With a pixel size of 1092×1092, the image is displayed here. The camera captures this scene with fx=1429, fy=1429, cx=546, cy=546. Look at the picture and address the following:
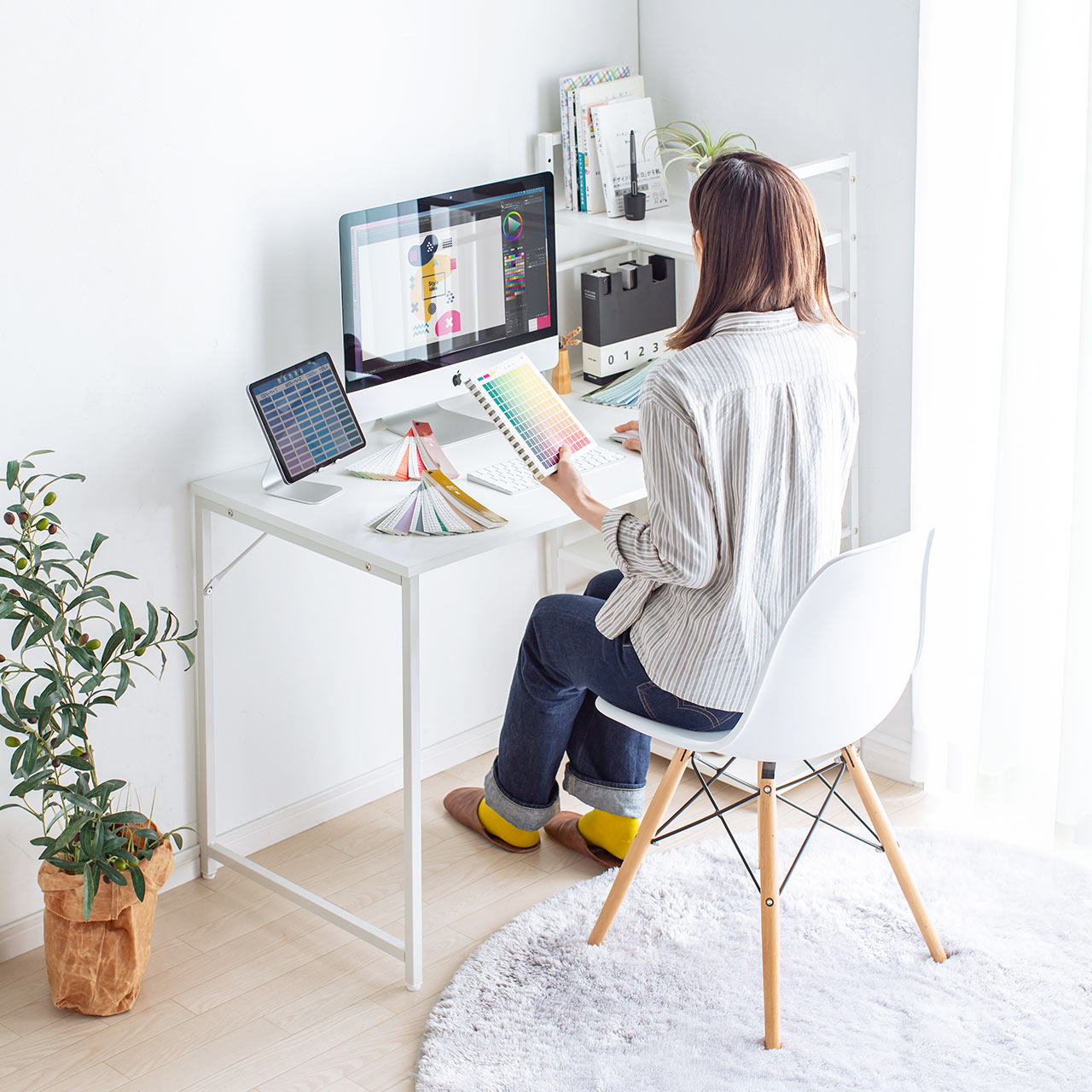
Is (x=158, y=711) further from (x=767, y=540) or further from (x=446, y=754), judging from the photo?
(x=767, y=540)

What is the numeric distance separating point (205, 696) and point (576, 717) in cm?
64

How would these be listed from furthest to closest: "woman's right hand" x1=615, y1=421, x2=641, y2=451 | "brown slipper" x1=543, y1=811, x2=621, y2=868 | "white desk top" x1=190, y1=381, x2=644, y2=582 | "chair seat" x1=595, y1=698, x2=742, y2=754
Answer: "brown slipper" x1=543, y1=811, x2=621, y2=868, "woman's right hand" x1=615, y1=421, x2=641, y2=451, "white desk top" x1=190, y1=381, x2=644, y2=582, "chair seat" x1=595, y1=698, x2=742, y2=754

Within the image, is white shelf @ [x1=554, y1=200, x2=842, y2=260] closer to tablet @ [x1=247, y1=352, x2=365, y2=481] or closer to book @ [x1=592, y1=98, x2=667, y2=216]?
book @ [x1=592, y1=98, x2=667, y2=216]

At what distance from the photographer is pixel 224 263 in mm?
2332

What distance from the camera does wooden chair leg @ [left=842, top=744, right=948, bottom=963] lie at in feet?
6.97

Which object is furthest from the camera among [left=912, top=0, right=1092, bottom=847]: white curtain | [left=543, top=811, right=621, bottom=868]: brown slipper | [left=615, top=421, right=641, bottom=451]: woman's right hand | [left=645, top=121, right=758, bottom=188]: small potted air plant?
[left=645, top=121, right=758, bottom=188]: small potted air plant

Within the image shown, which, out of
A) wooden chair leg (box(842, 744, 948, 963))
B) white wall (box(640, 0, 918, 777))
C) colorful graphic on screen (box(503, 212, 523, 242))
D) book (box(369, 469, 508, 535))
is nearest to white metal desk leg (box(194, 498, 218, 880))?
book (box(369, 469, 508, 535))

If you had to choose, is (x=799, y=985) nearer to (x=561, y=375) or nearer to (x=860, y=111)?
(x=561, y=375)

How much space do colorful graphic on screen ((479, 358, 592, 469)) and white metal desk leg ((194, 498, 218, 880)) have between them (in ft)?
1.76

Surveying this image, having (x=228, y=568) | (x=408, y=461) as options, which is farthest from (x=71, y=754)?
(x=408, y=461)

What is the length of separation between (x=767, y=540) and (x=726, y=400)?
0.69 feet

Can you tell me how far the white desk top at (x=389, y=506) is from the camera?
6.86 feet

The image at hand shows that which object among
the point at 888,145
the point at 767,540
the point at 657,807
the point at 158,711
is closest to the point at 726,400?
the point at 767,540

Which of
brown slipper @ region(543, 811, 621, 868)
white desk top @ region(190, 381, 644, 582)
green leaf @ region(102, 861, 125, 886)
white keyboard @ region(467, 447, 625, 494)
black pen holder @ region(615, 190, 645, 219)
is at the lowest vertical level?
brown slipper @ region(543, 811, 621, 868)
